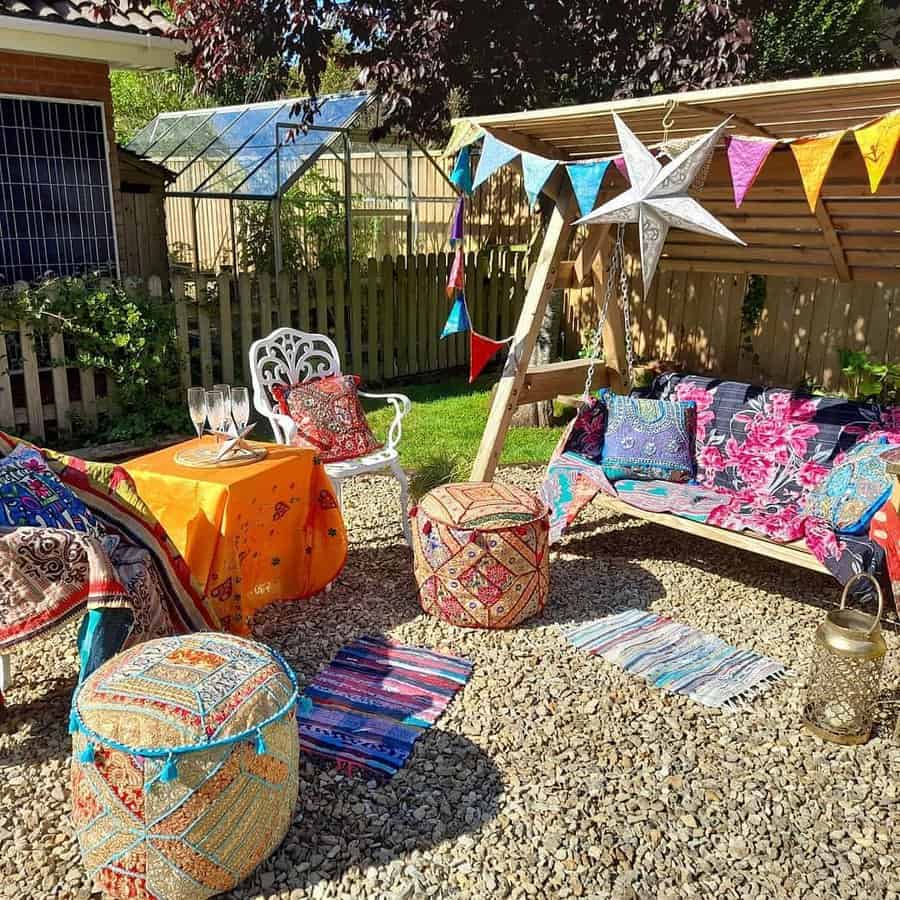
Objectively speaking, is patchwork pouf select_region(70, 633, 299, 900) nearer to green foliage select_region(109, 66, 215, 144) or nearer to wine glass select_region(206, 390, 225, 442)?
wine glass select_region(206, 390, 225, 442)

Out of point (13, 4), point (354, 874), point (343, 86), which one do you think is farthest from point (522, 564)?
point (343, 86)

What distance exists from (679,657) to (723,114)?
2.53 meters

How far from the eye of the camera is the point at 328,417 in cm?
480

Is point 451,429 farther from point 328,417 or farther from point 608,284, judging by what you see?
point 328,417

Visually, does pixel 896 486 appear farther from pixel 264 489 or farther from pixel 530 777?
pixel 264 489

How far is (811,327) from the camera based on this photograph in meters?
7.52

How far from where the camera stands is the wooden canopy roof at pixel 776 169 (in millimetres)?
3566

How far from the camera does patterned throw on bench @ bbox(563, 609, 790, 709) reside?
343cm

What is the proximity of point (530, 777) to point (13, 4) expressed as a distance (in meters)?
6.96

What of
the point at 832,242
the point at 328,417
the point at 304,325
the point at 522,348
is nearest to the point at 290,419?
the point at 328,417

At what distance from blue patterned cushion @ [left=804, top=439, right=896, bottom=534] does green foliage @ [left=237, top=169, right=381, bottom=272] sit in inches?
317

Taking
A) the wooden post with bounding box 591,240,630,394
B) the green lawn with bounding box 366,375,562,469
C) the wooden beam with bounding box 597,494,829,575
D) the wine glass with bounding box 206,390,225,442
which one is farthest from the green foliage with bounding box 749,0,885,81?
the wine glass with bounding box 206,390,225,442

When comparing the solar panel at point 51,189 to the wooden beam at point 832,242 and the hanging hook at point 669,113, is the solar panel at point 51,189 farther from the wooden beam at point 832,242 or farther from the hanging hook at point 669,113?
the wooden beam at point 832,242

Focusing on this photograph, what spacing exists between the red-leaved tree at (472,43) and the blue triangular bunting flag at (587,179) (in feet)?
9.57
